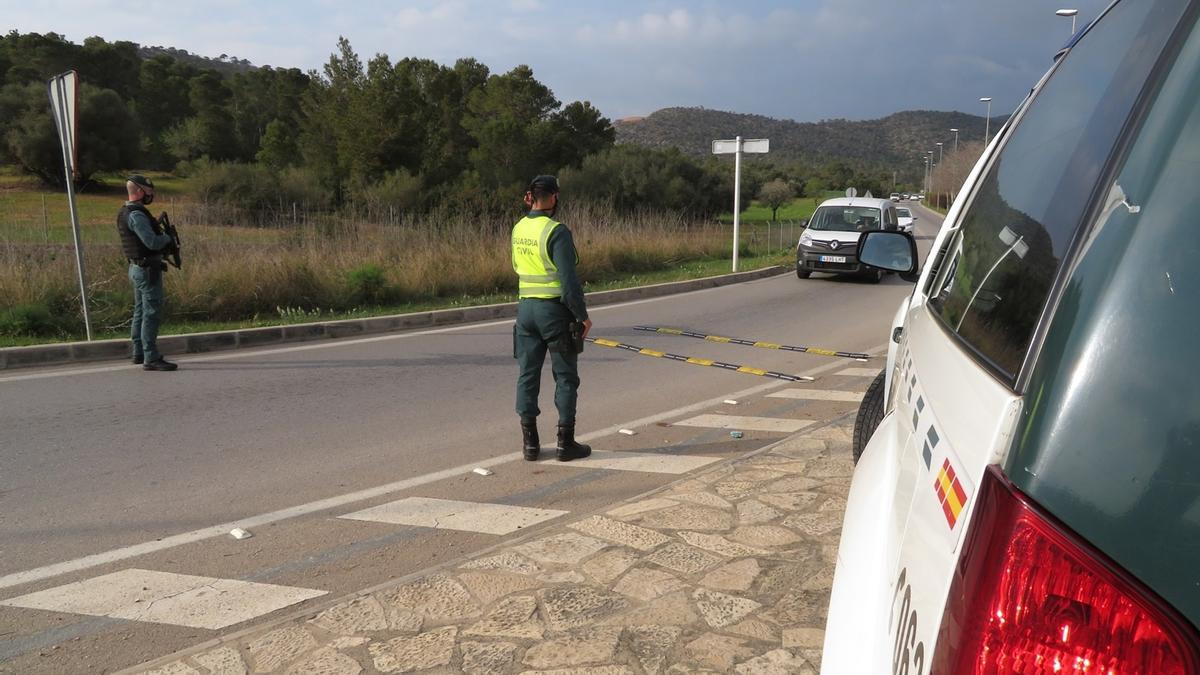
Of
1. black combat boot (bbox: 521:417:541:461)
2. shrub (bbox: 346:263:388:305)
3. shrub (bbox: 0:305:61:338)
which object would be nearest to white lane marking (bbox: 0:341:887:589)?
black combat boot (bbox: 521:417:541:461)

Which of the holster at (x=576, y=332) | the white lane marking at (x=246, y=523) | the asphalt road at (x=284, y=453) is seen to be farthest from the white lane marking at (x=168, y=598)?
the holster at (x=576, y=332)

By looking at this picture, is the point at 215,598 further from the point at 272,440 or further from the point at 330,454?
the point at 272,440

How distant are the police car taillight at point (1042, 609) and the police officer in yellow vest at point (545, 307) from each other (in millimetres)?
4441

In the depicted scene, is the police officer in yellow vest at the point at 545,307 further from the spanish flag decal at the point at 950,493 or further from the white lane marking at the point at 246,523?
the spanish flag decal at the point at 950,493

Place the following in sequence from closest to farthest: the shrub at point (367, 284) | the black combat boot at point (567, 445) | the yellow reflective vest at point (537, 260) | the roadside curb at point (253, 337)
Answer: the yellow reflective vest at point (537, 260)
the black combat boot at point (567, 445)
the roadside curb at point (253, 337)
the shrub at point (367, 284)

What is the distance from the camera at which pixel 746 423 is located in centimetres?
679

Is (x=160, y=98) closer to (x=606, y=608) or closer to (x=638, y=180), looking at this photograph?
(x=638, y=180)

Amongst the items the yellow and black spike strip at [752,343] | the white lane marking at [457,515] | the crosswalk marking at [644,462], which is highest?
the white lane marking at [457,515]

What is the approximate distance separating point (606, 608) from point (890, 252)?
1980mm

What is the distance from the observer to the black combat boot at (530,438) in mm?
5660

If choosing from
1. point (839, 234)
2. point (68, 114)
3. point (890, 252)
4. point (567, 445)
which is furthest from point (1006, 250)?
point (839, 234)

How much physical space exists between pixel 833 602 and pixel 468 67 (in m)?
65.9

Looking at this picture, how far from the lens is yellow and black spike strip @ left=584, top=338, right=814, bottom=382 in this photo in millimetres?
8703

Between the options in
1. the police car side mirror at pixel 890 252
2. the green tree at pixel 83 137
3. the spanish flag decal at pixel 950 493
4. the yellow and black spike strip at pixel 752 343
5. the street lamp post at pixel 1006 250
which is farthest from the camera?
the green tree at pixel 83 137
